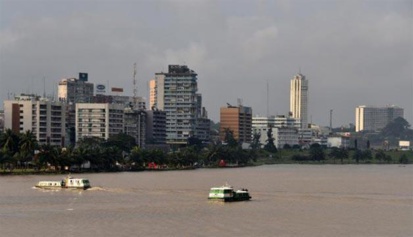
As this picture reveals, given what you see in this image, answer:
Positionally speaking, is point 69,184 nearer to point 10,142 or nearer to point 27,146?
point 27,146

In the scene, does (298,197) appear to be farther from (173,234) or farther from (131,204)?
(173,234)

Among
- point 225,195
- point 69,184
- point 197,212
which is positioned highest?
point 69,184

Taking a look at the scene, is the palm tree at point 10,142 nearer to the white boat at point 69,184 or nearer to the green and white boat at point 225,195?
the white boat at point 69,184

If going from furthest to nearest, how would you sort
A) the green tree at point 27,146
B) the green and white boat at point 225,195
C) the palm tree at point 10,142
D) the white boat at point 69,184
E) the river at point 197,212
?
the palm tree at point 10,142 < the green tree at point 27,146 < the white boat at point 69,184 < the green and white boat at point 225,195 < the river at point 197,212

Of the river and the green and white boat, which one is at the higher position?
the green and white boat

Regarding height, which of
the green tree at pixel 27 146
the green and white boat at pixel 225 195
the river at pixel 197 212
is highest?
the green tree at pixel 27 146

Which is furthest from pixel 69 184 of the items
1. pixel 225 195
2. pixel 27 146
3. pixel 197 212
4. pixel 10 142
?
pixel 10 142

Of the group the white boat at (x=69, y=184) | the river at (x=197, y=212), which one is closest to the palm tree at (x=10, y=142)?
the white boat at (x=69, y=184)

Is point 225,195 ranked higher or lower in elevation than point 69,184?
lower

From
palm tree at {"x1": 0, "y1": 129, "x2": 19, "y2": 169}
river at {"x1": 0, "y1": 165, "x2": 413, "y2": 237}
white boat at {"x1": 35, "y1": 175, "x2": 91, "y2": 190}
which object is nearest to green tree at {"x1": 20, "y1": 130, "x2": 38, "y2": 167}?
palm tree at {"x1": 0, "y1": 129, "x2": 19, "y2": 169}

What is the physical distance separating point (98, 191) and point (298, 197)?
2377cm

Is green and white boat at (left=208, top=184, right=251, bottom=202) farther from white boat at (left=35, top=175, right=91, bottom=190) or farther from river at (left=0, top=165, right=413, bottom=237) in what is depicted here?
white boat at (left=35, top=175, right=91, bottom=190)

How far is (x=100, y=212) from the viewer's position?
253ft

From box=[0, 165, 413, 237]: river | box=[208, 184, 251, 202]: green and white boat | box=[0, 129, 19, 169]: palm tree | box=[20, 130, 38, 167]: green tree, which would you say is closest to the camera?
box=[0, 165, 413, 237]: river
